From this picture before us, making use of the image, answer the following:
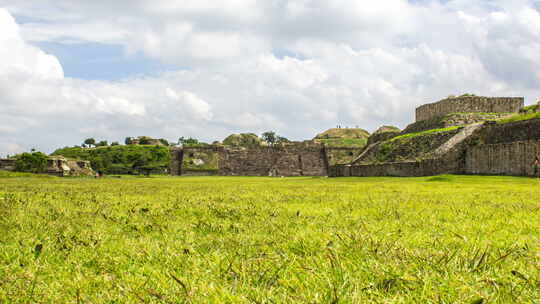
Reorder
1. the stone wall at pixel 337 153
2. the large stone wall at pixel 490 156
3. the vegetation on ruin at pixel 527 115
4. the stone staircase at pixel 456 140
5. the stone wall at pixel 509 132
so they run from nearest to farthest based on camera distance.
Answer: the large stone wall at pixel 490 156, the stone wall at pixel 509 132, the vegetation on ruin at pixel 527 115, the stone staircase at pixel 456 140, the stone wall at pixel 337 153

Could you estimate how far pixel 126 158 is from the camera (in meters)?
58.5

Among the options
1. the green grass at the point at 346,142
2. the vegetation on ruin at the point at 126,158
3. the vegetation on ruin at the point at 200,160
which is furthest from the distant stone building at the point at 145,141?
the green grass at the point at 346,142

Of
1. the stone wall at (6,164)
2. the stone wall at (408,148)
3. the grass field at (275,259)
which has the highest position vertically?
the stone wall at (408,148)

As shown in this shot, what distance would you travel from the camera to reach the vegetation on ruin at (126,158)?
Answer: 53875 millimetres

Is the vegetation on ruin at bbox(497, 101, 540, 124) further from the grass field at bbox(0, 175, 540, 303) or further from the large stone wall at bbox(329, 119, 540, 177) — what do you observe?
the grass field at bbox(0, 175, 540, 303)

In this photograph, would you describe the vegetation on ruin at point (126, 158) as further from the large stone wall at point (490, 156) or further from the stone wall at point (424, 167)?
the large stone wall at point (490, 156)

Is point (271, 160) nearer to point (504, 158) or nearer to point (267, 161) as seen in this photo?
point (267, 161)

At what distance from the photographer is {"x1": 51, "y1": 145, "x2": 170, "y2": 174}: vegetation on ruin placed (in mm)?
53875

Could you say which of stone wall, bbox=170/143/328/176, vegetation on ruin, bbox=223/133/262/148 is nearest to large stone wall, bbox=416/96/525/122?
stone wall, bbox=170/143/328/176

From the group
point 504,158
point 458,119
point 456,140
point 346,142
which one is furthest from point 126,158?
point 504,158

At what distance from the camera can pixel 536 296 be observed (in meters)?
1.85

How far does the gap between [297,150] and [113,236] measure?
4717 centimetres

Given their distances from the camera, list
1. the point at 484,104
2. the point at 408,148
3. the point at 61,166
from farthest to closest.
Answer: the point at 61,166 → the point at 484,104 → the point at 408,148

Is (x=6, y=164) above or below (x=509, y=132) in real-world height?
below
